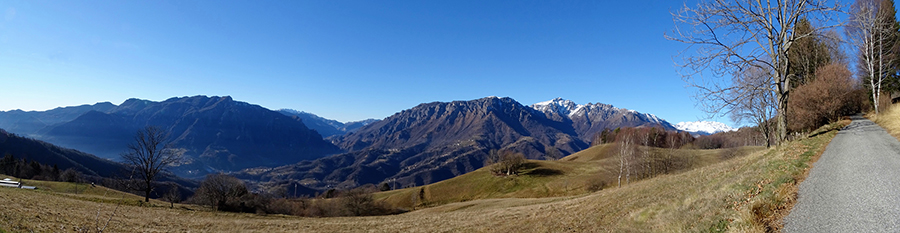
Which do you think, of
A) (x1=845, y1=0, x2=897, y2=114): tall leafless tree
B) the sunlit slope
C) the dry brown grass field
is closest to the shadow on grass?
the sunlit slope

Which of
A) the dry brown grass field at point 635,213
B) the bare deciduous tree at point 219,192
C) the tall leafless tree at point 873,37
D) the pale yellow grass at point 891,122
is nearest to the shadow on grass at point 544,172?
the tall leafless tree at point 873,37

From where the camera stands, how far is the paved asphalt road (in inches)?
278

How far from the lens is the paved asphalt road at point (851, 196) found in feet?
23.2

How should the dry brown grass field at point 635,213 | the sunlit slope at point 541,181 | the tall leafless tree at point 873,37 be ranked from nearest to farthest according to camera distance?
1. the dry brown grass field at point 635,213
2. the tall leafless tree at point 873,37
3. the sunlit slope at point 541,181

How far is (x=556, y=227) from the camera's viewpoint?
54.4ft

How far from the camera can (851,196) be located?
880 centimetres

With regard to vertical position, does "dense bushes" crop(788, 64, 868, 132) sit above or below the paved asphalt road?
above

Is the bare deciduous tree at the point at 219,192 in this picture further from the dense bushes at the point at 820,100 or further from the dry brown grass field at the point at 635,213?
the dense bushes at the point at 820,100

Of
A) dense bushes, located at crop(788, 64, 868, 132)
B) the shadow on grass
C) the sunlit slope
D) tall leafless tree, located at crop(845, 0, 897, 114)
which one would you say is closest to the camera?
tall leafless tree, located at crop(845, 0, 897, 114)

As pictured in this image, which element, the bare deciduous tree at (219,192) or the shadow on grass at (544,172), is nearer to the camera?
the bare deciduous tree at (219,192)

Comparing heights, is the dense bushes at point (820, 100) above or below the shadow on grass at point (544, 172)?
above

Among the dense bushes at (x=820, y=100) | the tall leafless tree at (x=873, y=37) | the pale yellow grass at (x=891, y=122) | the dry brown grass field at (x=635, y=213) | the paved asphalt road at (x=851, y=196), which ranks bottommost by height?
the dry brown grass field at (x=635, y=213)

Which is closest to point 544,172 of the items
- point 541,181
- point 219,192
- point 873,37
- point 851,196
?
point 541,181

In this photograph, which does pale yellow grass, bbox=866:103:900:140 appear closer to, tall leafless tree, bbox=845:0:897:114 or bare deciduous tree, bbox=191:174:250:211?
tall leafless tree, bbox=845:0:897:114
